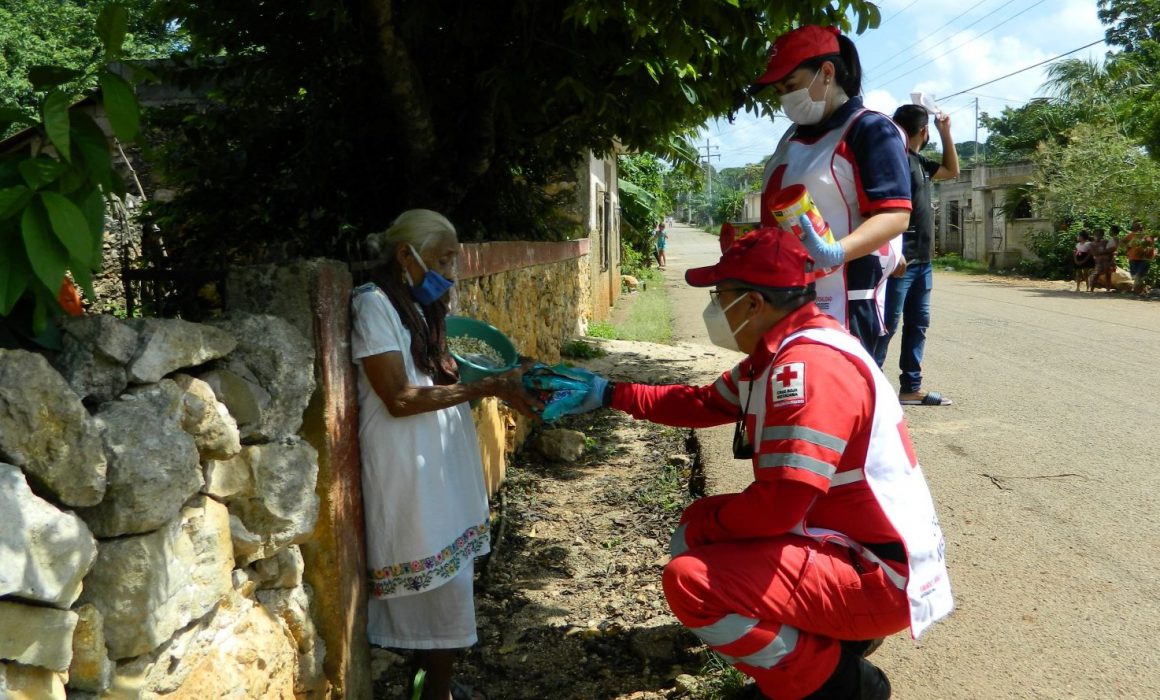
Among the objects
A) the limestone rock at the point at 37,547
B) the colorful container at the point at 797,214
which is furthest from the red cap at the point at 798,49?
the limestone rock at the point at 37,547

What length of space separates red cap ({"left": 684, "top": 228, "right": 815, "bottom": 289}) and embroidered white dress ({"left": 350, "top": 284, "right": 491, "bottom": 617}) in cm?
105

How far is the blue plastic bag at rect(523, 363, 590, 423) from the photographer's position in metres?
3.10

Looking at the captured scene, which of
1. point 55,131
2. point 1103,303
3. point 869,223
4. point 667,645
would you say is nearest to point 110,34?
point 55,131

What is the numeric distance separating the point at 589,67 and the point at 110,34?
3.13 meters

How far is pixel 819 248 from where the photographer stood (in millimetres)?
2908

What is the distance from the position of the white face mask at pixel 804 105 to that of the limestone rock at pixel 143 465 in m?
2.18

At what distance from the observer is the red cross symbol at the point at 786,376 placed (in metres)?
2.56

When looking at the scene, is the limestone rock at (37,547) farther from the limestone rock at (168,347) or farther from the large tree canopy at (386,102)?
the large tree canopy at (386,102)

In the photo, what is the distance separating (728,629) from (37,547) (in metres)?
1.74

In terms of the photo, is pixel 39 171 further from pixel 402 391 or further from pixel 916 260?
pixel 916 260

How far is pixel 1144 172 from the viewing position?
18688 millimetres

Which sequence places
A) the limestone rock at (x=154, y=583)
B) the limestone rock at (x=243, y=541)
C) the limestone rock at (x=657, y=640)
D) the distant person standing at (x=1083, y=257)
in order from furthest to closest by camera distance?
the distant person standing at (x=1083, y=257) → the limestone rock at (x=657, y=640) → the limestone rock at (x=243, y=541) → the limestone rock at (x=154, y=583)

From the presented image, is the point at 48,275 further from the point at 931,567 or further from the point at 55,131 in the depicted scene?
the point at 931,567

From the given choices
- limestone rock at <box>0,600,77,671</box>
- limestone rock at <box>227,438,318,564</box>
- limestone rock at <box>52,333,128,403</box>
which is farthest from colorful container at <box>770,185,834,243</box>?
limestone rock at <box>0,600,77,671</box>
